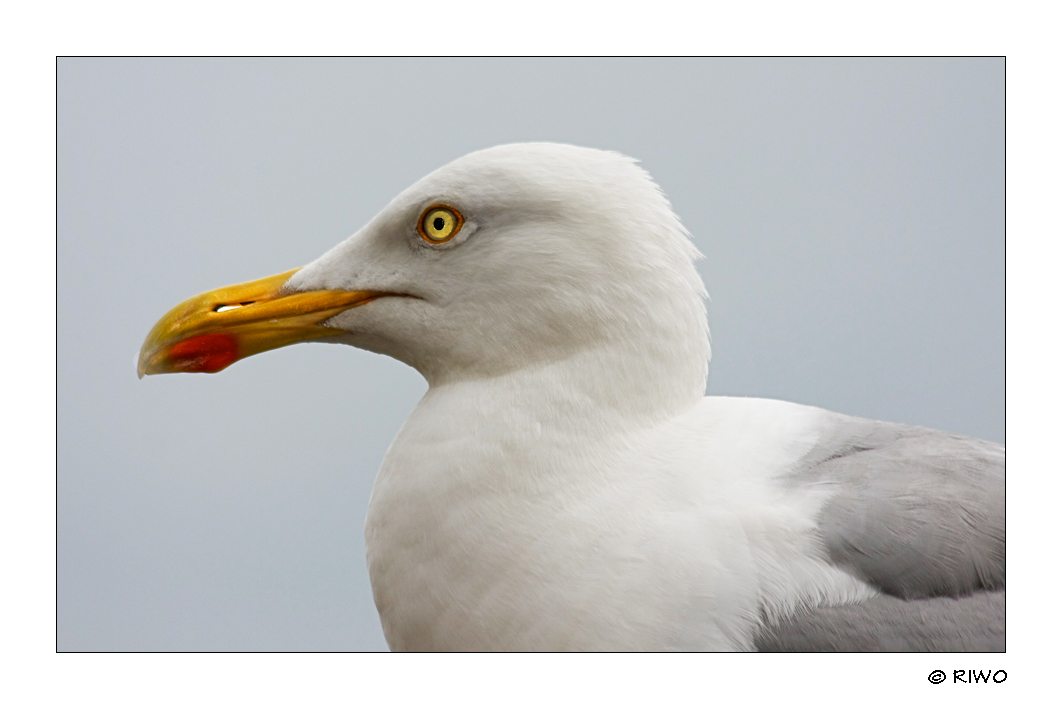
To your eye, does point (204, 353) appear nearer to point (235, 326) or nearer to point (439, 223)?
point (235, 326)

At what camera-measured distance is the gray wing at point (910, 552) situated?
191cm

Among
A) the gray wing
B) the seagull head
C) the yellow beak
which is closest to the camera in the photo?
the gray wing

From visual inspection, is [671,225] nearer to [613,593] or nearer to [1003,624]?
[613,593]

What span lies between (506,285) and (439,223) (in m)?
0.23

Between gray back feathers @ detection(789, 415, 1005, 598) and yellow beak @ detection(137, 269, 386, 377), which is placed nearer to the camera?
gray back feathers @ detection(789, 415, 1005, 598)

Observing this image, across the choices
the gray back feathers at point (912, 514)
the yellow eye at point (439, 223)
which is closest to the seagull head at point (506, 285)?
the yellow eye at point (439, 223)

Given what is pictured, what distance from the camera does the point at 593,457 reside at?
7.07 ft

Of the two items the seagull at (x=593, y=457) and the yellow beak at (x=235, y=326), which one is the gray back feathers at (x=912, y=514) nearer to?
the seagull at (x=593, y=457)

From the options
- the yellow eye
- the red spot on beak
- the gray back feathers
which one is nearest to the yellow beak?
the red spot on beak

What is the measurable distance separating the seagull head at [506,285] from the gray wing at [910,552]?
50 cm

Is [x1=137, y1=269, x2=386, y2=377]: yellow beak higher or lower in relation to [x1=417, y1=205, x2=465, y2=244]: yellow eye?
lower

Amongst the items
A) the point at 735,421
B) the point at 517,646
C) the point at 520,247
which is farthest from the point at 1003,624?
the point at 520,247

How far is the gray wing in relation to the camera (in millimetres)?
1914

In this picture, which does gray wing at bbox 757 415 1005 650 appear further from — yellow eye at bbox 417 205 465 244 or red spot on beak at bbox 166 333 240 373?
red spot on beak at bbox 166 333 240 373
